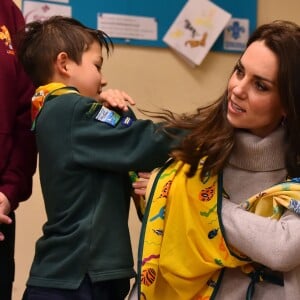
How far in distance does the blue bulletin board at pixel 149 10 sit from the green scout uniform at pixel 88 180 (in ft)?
2.85

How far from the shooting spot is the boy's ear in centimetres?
135

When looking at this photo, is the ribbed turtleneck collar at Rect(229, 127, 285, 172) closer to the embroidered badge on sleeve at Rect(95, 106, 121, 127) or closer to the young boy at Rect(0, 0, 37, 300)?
the embroidered badge on sleeve at Rect(95, 106, 121, 127)

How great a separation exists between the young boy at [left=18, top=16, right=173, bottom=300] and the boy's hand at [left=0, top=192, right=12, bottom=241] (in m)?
0.10

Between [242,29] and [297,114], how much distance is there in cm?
114

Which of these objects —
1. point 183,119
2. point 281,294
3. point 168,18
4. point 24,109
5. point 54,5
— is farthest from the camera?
point 168,18

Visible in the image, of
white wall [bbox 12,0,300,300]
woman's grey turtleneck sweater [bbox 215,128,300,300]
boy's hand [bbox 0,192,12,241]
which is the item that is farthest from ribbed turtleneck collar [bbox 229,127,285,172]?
white wall [bbox 12,0,300,300]

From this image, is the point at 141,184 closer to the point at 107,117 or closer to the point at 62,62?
the point at 107,117

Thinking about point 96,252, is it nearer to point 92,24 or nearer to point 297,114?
point 297,114

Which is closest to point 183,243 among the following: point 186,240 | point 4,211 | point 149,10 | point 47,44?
point 186,240

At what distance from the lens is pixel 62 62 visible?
136 centimetres

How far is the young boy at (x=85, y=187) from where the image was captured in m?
1.22

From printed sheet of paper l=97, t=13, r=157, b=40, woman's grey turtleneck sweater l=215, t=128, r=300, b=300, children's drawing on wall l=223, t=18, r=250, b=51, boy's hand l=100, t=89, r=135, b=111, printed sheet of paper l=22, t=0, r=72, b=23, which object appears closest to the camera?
woman's grey turtleneck sweater l=215, t=128, r=300, b=300

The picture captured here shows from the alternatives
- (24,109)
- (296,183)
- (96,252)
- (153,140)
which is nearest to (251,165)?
(296,183)

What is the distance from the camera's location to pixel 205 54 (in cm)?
223
